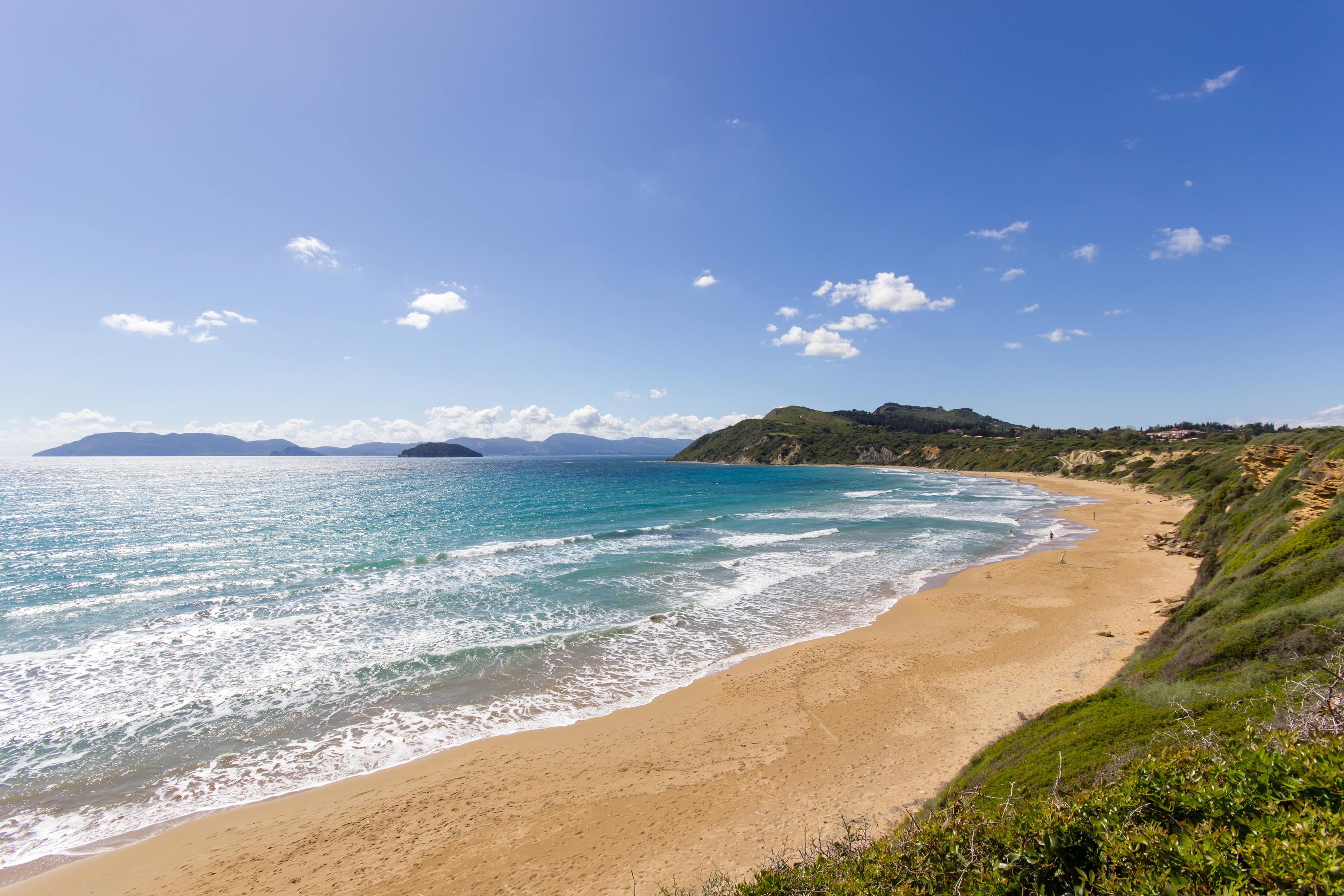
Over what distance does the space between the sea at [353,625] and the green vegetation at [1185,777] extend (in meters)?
9.41

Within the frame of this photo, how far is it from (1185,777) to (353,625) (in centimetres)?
2256

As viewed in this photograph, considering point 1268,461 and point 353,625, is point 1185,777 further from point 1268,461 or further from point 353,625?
point 1268,461

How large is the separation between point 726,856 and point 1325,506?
17.0 meters

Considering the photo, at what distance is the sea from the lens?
11344 millimetres

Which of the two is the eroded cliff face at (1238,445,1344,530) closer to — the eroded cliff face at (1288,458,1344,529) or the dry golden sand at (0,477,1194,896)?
the eroded cliff face at (1288,458,1344,529)

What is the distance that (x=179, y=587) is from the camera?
23.3 m

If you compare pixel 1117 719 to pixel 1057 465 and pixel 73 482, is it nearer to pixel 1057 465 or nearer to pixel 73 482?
pixel 1057 465

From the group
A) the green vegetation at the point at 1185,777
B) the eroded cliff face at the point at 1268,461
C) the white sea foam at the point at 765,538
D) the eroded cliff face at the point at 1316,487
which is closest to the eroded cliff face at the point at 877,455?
the white sea foam at the point at 765,538

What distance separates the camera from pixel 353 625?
750 inches

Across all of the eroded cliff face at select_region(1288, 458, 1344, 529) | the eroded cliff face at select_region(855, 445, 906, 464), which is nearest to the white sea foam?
the eroded cliff face at select_region(1288, 458, 1344, 529)

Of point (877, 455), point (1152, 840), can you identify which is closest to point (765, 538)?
point (1152, 840)

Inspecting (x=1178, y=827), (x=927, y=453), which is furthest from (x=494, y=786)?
(x=927, y=453)

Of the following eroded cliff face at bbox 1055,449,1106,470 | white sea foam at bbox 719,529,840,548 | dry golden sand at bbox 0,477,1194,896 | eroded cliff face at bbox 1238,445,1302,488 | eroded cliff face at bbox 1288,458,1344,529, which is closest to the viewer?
dry golden sand at bbox 0,477,1194,896

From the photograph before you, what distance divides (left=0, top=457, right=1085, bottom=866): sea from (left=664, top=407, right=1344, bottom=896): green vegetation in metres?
9.41
